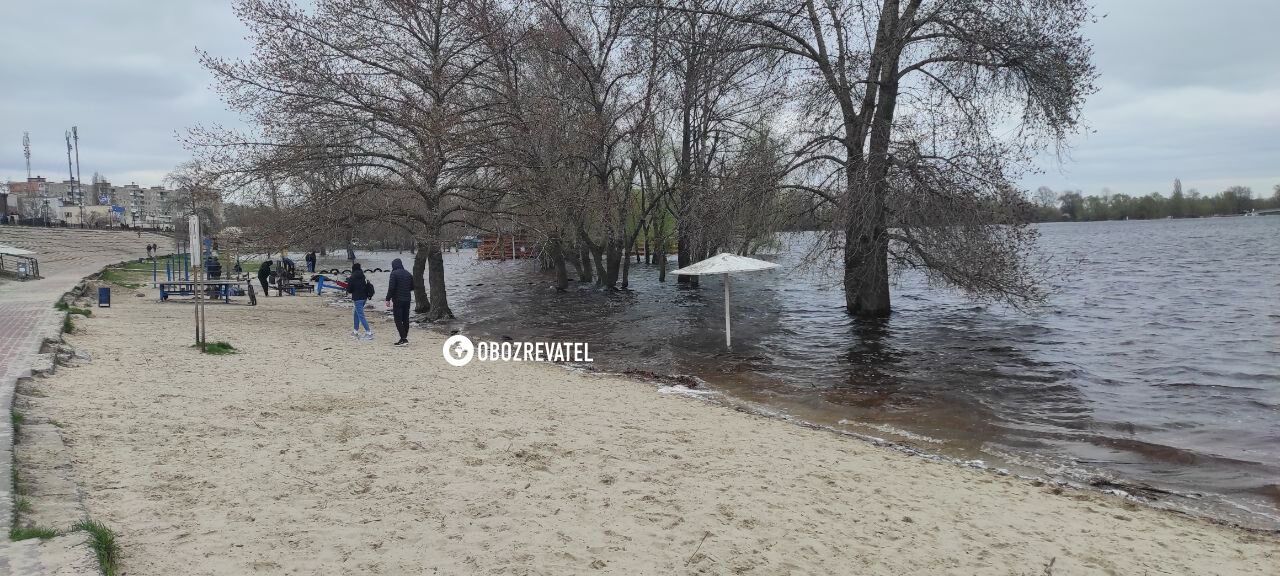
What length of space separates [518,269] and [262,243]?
3800 centimetres

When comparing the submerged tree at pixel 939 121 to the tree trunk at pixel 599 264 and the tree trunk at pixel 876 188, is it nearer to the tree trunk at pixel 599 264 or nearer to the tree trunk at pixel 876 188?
the tree trunk at pixel 876 188

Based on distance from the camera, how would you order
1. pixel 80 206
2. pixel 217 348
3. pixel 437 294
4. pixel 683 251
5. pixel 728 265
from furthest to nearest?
1. pixel 80 206
2. pixel 683 251
3. pixel 437 294
4. pixel 728 265
5. pixel 217 348

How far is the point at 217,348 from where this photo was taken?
11445mm

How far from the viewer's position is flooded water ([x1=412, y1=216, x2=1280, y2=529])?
27.0 feet

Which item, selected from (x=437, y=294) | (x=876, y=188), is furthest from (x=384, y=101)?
(x=876, y=188)

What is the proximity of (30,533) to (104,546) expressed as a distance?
0.43 meters

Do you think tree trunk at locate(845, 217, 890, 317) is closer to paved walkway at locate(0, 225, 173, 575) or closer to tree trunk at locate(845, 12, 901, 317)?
tree trunk at locate(845, 12, 901, 317)

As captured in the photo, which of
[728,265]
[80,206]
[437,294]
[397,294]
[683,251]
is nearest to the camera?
[397,294]

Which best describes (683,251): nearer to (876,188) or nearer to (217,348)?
(876,188)
